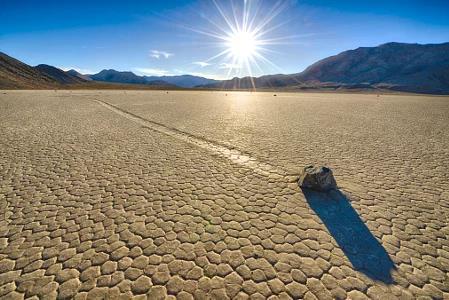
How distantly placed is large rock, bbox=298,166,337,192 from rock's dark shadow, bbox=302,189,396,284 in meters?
0.11

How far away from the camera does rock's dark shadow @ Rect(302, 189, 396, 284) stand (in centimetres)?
297

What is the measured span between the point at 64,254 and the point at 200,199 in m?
2.24

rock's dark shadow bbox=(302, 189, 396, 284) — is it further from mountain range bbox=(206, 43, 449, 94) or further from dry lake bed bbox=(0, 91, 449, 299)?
mountain range bbox=(206, 43, 449, 94)

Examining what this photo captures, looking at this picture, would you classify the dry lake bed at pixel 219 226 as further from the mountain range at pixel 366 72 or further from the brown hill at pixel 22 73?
the brown hill at pixel 22 73

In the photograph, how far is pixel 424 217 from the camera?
4102 mm

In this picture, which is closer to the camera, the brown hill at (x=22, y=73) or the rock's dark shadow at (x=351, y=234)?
the rock's dark shadow at (x=351, y=234)

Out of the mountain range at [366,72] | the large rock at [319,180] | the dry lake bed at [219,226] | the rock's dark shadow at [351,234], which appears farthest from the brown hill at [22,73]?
the rock's dark shadow at [351,234]

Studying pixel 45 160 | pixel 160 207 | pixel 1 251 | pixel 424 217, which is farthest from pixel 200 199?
pixel 45 160

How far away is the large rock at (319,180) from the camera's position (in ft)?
16.0

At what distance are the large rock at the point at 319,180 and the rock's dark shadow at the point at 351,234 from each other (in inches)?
4.2

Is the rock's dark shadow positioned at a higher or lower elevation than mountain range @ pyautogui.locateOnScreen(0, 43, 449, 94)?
lower

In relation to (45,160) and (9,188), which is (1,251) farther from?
(45,160)

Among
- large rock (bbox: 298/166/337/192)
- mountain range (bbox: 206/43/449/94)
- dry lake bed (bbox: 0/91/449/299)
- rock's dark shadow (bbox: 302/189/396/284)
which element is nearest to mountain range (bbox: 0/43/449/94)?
mountain range (bbox: 206/43/449/94)

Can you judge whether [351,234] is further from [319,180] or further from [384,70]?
[384,70]
